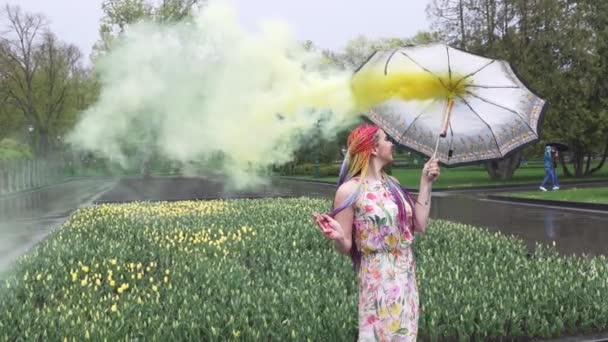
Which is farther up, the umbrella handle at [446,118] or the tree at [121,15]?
the tree at [121,15]

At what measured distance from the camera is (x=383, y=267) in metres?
3.37

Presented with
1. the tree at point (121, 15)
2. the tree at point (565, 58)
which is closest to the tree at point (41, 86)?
the tree at point (121, 15)

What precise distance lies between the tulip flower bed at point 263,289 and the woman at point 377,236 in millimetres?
1266

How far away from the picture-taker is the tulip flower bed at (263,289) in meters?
4.75

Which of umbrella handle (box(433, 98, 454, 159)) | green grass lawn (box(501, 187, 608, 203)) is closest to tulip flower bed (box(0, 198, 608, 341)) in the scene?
umbrella handle (box(433, 98, 454, 159))

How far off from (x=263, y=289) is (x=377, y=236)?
2.90 m

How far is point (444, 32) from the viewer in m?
34.1

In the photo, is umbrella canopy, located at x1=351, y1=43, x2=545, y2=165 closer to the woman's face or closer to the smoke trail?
the woman's face

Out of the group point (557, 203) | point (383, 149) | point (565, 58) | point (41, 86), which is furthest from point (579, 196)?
point (41, 86)

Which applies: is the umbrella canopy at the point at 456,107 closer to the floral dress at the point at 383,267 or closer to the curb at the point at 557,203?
the floral dress at the point at 383,267

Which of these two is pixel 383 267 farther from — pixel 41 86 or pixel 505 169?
pixel 41 86

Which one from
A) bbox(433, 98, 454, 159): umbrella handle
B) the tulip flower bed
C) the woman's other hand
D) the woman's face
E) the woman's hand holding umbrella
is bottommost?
the tulip flower bed

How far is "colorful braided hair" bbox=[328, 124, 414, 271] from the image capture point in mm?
3367

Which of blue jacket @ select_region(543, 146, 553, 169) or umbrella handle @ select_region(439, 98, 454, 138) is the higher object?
umbrella handle @ select_region(439, 98, 454, 138)
